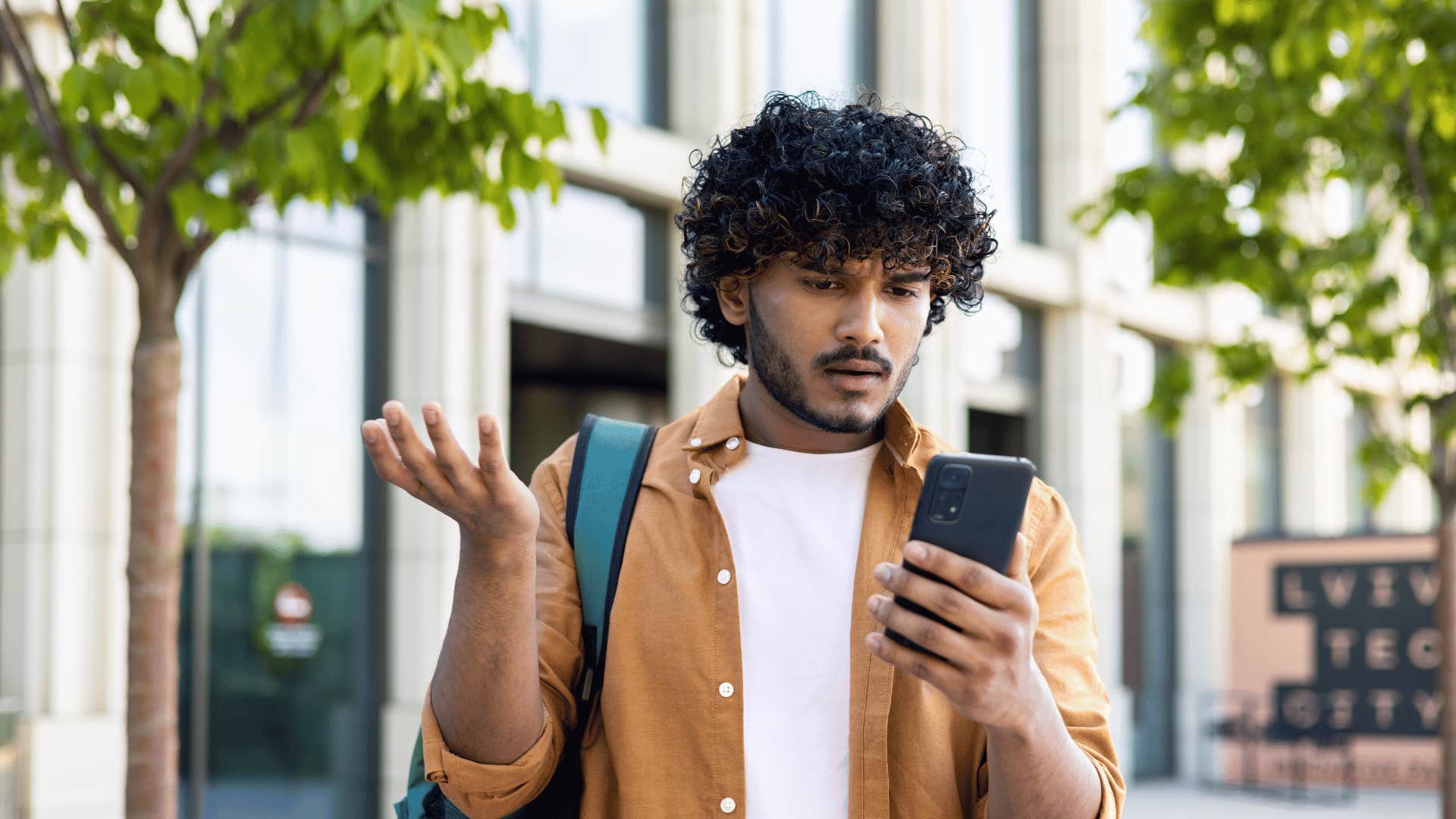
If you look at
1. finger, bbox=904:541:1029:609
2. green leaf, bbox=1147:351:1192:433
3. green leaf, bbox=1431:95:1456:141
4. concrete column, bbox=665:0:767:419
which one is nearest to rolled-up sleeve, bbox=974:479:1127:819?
finger, bbox=904:541:1029:609

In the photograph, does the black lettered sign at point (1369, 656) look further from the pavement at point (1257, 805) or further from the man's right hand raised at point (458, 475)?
the man's right hand raised at point (458, 475)

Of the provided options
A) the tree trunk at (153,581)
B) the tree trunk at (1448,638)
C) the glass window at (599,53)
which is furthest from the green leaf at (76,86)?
the glass window at (599,53)

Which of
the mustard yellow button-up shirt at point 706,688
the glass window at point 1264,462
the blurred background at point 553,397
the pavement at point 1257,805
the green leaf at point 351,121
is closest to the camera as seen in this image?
the mustard yellow button-up shirt at point 706,688

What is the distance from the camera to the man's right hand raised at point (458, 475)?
1.94 meters

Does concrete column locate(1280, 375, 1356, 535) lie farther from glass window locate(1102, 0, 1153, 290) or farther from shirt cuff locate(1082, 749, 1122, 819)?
shirt cuff locate(1082, 749, 1122, 819)

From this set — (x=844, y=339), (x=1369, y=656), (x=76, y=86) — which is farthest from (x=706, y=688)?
(x=1369, y=656)

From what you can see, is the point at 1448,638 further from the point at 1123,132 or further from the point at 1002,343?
the point at 1123,132

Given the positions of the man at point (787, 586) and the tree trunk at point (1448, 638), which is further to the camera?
the tree trunk at point (1448, 638)

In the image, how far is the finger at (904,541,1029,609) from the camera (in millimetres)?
1876

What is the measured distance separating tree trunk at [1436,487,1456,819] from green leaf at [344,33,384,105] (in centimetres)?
679

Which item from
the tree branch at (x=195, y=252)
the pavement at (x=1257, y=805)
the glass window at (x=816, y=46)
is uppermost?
the glass window at (x=816, y=46)

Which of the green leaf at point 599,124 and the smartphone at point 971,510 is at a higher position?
the green leaf at point 599,124

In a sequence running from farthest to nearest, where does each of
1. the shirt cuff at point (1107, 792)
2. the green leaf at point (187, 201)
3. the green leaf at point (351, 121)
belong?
the green leaf at point (187, 201) → the green leaf at point (351, 121) → the shirt cuff at point (1107, 792)

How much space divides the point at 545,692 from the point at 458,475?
51 centimetres
